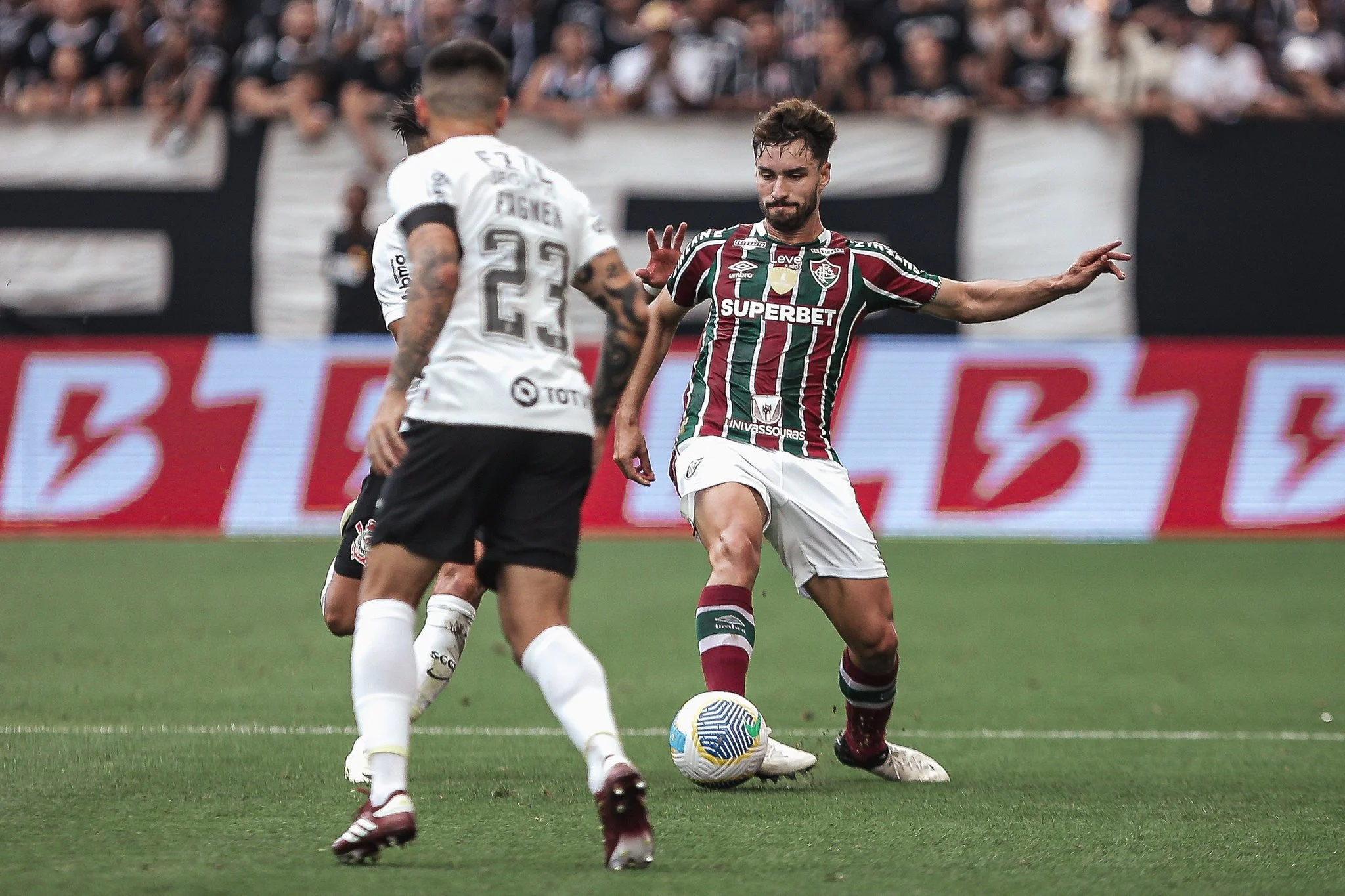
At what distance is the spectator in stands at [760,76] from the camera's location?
51.7ft

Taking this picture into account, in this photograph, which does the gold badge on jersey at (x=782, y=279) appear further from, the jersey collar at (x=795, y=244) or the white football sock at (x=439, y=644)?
the white football sock at (x=439, y=644)

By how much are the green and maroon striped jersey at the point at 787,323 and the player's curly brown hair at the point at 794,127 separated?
0.38 m

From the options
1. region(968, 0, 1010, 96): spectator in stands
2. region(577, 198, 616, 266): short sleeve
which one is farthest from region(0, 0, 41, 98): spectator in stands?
region(577, 198, 616, 266): short sleeve

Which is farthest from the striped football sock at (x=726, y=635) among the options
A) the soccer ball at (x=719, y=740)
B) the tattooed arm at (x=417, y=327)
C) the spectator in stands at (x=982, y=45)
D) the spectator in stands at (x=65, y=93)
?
the spectator in stands at (x=65, y=93)

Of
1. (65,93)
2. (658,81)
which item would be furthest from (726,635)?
(65,93)

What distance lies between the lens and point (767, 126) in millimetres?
6285

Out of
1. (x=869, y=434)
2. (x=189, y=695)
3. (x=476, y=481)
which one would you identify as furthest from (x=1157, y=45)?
(x=476, y=481)

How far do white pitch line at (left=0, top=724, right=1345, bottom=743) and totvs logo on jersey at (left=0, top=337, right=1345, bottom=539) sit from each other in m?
6.94

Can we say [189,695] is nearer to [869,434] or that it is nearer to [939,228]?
[869,434]

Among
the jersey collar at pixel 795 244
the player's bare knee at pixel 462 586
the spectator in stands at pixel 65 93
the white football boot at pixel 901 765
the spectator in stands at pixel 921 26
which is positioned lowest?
the white football boot at pixel 901 765

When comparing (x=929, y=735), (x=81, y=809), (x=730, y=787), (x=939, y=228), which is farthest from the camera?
(x=939, y=228)

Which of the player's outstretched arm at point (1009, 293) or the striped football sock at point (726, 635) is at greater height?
the player's outstretched arm at point (1009, 293)

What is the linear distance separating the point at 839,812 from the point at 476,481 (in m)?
1.80

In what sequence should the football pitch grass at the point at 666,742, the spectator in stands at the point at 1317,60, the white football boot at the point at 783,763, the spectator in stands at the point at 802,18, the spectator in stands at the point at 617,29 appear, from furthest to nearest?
the spectator in stands at the point at 802,18, the spectator in stands at the point at 617,29, the spectator in stands at the point at 1317,60, the white football boot at the point at 783,763, the football pitch grass at the point at 666,742
